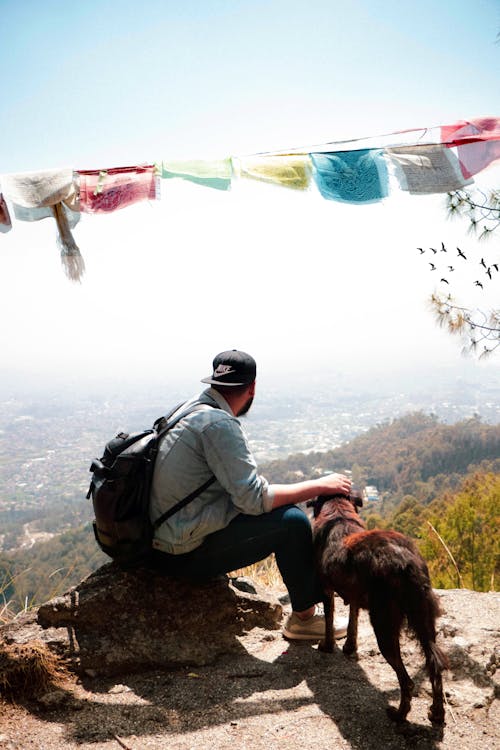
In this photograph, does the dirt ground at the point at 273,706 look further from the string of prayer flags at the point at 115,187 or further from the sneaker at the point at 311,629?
the string of prayer flags at the point at 115,187

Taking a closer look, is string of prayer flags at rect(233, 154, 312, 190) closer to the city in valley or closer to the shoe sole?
the shoe sole

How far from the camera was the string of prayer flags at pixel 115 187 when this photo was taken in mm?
3896

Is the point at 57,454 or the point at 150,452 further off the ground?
the point at 150,452

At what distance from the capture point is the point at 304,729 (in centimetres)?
226

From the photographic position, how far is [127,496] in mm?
2627

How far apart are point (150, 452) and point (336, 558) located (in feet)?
3.61

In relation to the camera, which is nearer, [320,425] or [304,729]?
[304,729]

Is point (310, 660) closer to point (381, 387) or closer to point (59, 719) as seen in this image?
point (59, 719)

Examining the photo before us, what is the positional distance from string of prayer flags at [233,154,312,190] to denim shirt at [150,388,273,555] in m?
2.22

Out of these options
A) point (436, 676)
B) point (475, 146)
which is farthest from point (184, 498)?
point (475, 146)

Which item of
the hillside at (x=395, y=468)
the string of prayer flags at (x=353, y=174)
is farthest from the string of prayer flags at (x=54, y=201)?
the hillside at (x=395, y=468)

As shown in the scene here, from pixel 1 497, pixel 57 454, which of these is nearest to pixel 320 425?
pixel 57 454

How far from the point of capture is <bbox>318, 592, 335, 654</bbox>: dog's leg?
2.89 m

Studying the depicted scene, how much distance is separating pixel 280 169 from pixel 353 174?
59cm
